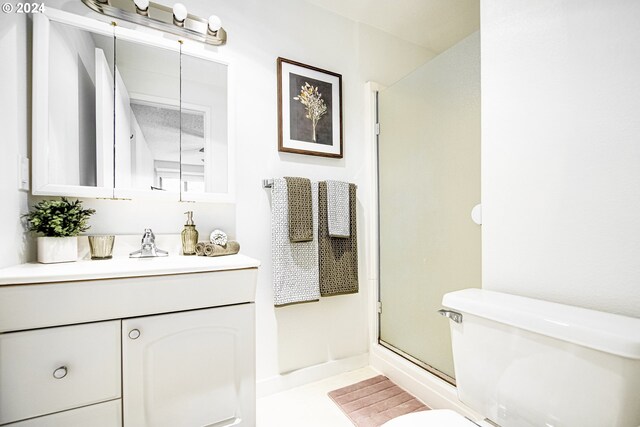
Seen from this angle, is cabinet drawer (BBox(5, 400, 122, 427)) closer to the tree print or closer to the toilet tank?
the toilet tank

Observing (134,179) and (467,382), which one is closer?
(467,382)

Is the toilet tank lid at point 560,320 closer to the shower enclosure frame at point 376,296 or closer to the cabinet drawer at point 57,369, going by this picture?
the shower enclosure frame at point 376,296

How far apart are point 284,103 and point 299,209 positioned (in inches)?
25.0

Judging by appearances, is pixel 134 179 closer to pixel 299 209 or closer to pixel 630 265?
pixel 299 209

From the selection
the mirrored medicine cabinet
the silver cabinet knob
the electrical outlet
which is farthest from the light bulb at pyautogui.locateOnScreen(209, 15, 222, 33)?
the silver cabinet knob

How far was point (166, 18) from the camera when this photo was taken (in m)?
1.34

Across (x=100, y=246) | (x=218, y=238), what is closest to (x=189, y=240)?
(x=218, y=238)

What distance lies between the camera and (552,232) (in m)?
0.82

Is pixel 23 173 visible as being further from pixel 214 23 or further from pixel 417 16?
pixel 417 16

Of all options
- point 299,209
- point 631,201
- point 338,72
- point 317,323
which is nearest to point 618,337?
point 631,201

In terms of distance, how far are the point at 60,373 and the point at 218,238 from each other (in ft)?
2.31

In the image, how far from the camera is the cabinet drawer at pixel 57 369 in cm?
79

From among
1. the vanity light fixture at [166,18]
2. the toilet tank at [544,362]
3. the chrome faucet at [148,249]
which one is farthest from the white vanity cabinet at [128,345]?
the vanity light fixture at [166,18]

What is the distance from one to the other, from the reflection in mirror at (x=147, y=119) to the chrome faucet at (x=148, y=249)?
7.7 inches
